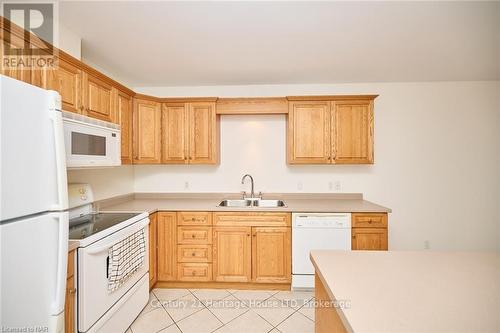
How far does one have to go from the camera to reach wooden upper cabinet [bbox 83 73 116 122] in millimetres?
2100

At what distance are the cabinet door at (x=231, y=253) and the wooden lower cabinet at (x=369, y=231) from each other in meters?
1.15

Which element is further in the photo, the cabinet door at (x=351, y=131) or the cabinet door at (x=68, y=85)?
the cabinet door at (x=351, y=131)

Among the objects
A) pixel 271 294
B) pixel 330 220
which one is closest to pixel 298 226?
pixel 330 220

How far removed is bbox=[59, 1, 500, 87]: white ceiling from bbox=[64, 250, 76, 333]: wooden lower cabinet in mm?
1750

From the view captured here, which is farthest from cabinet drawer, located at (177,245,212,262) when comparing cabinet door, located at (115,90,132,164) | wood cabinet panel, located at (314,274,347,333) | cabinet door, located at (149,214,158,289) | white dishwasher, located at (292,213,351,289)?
wood cabinet panel, located at (314,274,347,333)

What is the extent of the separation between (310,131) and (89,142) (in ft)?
7.54

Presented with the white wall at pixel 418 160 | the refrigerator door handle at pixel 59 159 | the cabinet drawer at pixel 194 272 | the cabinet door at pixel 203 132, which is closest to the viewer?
the refrigerator door handle at pixel 59 159

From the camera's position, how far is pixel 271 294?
2.63 m

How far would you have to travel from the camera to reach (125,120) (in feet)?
8.97

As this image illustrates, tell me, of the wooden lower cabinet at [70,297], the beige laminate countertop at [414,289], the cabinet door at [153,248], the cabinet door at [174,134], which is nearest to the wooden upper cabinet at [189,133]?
the cabinet door at [174,134]

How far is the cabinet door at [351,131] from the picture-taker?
2965 millimetres

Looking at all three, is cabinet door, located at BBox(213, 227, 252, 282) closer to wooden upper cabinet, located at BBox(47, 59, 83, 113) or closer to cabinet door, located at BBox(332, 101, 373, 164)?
cabinet door, located at BBox(332, 101, 373, 164)

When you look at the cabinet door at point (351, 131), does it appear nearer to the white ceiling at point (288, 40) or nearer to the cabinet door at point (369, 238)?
the white ceiling at point (288, 40)

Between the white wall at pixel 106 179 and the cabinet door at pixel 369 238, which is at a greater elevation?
the white wall at pixel 106 179
